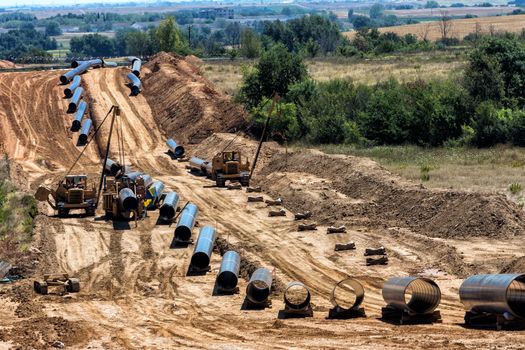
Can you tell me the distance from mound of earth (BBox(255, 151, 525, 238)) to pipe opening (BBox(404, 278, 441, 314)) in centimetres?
1082

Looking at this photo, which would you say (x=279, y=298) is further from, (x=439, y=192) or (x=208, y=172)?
(x=208, y=172)

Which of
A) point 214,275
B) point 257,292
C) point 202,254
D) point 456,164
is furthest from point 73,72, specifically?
point 257,292

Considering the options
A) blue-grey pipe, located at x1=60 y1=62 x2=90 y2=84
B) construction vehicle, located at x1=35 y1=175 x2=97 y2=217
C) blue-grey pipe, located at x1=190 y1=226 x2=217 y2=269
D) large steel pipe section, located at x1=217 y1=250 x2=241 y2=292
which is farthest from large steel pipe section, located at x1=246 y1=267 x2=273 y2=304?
blue-grey pipe, located at x1=60 y1=62 x2=90 y2=84

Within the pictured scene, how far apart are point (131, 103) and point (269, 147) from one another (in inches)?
744

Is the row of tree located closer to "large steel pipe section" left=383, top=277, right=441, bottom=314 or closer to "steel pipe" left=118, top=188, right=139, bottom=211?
"steel pipe" left=118, top=188, right=139, bottom=211

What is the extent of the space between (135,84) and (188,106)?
8935mm

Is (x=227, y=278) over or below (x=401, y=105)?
over

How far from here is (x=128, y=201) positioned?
151 ft

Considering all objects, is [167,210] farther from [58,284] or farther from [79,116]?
[79,116]

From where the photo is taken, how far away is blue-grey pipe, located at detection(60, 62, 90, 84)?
274 feet

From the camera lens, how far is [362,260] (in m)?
37.3

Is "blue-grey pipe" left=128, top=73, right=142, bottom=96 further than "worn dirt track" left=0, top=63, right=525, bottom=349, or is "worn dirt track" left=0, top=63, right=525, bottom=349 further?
"blue-grey pipe" left=128, top=73, right=142, bottom=96

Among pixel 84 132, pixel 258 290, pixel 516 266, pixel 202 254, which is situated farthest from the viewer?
pixel 84 132

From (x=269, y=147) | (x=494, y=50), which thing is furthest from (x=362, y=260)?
(x=494, y=50)
